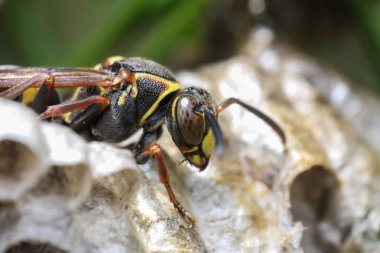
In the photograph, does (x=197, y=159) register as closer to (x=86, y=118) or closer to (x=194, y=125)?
(x=194, y=125)

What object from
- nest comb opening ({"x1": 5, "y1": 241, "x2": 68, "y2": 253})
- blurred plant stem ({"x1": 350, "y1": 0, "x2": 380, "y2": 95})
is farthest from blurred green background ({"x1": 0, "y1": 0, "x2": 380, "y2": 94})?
nest comb opening ({"x1": 5, "y1": 241, "x2": 68, "y2": 253})

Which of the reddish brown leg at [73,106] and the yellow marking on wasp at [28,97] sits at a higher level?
the yellow marking on wasp at [28,97]

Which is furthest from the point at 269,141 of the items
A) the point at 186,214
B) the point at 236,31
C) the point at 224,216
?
the point at 236,31

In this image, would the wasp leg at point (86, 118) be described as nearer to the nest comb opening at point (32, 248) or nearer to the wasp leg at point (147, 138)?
the wasp leg at point (147, 138)

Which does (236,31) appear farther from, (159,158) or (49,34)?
(159,158)

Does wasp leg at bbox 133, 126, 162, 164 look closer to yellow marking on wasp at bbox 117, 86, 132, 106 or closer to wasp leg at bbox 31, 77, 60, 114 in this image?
yellow marking on wasp at bbox 117, 86, 132, 106

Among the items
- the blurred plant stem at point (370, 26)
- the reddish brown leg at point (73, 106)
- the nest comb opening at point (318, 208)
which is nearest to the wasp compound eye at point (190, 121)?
the reddish brown leg at point (73, 106)
